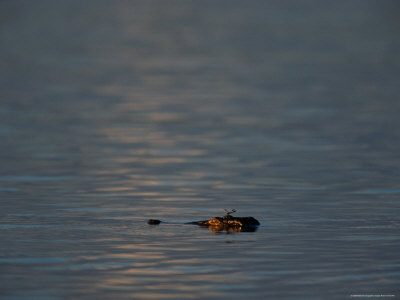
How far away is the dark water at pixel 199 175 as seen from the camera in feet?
47.1

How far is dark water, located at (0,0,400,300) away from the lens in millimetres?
14367

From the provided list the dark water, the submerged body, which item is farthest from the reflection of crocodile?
the dark water

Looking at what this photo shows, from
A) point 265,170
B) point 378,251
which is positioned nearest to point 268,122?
point 265,170

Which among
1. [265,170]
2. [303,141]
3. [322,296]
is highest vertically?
[303,141]

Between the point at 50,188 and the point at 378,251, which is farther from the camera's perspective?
the point at 50,188

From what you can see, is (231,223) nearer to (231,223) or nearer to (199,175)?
(231,223)

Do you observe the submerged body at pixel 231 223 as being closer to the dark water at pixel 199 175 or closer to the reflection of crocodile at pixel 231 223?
the reflection of crocodile at pixel 231 223

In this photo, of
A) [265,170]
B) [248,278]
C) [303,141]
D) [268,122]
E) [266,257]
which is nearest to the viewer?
[248,278]

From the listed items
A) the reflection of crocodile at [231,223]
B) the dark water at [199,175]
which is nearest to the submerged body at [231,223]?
the reflection of crocodile at [231,223]

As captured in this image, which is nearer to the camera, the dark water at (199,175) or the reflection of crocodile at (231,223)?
the dark water at (199,175)

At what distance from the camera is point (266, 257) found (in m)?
15.3

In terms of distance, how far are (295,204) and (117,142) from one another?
12636 millimetres

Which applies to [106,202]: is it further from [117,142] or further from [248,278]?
[117,142]

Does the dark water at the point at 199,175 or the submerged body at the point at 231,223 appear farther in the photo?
the submerged body at the point at 231,223
